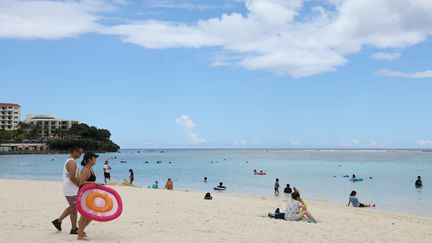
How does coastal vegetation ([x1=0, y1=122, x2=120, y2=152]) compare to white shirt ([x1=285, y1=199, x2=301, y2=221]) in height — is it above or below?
above

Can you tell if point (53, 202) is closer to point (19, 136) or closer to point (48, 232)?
point (48, 232)

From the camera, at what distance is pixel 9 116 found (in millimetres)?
190875

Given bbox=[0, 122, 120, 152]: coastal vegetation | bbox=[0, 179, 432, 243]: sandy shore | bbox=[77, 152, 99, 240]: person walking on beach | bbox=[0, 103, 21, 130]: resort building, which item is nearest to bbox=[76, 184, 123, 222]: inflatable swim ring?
bbox=[77, 152, 99, 240]: person walking on beach

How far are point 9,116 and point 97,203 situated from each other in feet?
653

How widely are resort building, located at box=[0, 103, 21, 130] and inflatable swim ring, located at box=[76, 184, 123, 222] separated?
7756 inches

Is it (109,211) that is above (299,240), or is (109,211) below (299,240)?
above

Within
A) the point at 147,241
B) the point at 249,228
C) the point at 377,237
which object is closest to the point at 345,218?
the point at 377,237

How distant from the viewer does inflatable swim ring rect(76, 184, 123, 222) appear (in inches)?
344

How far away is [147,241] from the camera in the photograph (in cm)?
932

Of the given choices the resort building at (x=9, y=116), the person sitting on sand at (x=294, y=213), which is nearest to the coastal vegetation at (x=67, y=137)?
the resort building at (x=9, y=116)

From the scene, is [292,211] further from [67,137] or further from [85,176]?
[67,137]

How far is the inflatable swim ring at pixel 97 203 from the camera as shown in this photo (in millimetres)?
8727

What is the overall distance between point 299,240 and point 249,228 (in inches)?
69.1

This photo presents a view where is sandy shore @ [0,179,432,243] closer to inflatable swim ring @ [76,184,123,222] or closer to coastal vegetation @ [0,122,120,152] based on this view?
inflatable swim ring @ [76,184,123,222]
